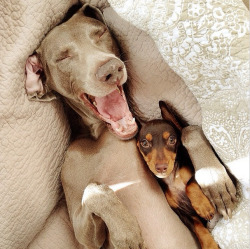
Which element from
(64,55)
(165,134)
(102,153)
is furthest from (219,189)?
(64,55)

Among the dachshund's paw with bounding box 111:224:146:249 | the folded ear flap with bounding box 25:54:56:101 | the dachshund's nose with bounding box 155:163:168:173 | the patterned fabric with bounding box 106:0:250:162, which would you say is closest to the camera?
the patterned fabric with bounding box 106:0:250:162

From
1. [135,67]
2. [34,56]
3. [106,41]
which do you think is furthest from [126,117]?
[34,56]

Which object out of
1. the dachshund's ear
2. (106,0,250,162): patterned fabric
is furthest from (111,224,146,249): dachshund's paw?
the dachshund's ear

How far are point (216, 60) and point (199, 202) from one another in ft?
2.36

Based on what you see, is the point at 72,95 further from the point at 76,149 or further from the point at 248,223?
the point at 248,223

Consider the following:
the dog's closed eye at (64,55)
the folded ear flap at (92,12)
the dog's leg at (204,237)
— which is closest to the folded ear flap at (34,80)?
the dog's closed eye at (64,55)

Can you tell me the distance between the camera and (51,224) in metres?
2.51

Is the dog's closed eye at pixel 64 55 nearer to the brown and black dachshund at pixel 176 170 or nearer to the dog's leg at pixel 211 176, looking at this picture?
the brown and black dachshund at pixel 176 170

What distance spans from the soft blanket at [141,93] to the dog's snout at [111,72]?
193 millimetres

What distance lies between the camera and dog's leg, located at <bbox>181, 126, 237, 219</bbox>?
1.92 meters

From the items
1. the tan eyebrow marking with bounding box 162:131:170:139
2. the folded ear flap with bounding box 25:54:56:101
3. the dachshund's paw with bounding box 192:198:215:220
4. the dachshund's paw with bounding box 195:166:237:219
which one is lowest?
the dachshund's paw with bounding box 192:198:215:220

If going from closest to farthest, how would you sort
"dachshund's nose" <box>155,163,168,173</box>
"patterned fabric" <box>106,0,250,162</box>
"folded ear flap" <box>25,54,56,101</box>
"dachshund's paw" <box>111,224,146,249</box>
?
1. "patterned fabric" <box>106,0,250,162</box>
2. "dachshund's paw" <box>111,224,146,249</box>
3. "dachshund's nose" <box>155,163,168,173</box>
4. "folded ear flap" <box>25,54,56,101</box>

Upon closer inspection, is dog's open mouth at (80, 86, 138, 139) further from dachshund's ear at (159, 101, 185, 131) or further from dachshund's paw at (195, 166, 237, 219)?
dachshund's paw at (195, 166, 237, 219)

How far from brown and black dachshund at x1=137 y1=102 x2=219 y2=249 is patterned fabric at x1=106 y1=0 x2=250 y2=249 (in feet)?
0.53
